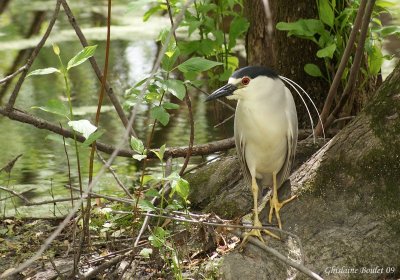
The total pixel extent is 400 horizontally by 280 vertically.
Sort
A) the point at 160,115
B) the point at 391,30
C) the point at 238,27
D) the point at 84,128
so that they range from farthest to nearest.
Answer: the point at 238,27
the point at 391,30
the point at 160,115
the point at 84,128

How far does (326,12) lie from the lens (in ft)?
14.1

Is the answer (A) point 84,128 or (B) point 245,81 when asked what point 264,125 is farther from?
(A) point 84,128

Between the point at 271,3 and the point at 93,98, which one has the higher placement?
the point at 271,3

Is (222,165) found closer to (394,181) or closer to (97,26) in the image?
(394,181)

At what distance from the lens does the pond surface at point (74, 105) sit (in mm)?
5402

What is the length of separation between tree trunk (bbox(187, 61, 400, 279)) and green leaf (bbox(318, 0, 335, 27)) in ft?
3.03

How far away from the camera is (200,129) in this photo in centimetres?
637

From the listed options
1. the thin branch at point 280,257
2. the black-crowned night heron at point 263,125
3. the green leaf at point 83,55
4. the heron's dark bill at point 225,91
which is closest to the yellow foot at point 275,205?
the black-crowned night heron at point 263,125

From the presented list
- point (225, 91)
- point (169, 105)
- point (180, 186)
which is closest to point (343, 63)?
point (225, 91)

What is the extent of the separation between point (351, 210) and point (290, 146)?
0.46 m

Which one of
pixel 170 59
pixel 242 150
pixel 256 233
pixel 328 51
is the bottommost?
pixel 256 233

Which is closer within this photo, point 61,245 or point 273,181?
point 273,181

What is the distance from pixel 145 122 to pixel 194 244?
10.2 feet

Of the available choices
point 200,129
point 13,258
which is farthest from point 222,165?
point 200,129
